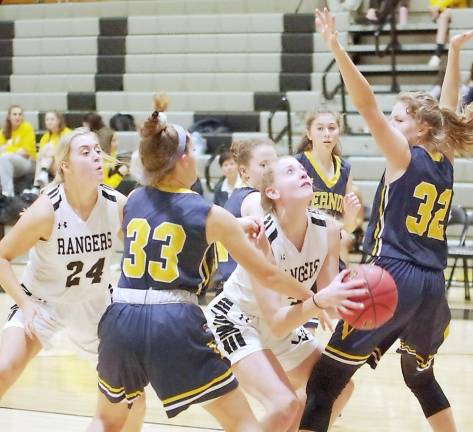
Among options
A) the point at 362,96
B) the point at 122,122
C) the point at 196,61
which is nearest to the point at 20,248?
the point at 362,96

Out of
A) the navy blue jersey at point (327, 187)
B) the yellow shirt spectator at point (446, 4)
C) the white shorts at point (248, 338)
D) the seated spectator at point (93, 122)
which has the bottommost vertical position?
the white shorts at point (248, 338)

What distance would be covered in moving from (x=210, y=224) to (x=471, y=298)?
19.5ft

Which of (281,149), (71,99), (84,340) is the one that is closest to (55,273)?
(84,340)

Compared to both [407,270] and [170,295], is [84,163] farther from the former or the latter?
[407,270]

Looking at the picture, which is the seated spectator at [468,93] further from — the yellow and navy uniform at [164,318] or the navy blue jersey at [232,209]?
the yellow and navy uniform at [164,318]

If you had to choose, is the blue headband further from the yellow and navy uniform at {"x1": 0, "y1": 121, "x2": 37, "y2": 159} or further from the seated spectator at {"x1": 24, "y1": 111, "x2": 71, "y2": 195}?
the yellow and navy uniform at {"x1": 0, "y1": 121, "x2": 37, "y2": 159}

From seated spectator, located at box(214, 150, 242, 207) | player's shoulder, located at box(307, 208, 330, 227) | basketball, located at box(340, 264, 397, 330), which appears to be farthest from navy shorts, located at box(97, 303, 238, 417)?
seated spectator, located at box(214, 150, 242, 207)

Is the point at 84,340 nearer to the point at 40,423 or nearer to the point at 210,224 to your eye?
the point at 40,423

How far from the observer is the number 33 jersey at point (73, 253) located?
4.33 metres

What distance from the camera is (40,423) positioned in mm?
5051

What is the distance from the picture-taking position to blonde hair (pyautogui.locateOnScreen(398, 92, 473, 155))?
391 cm

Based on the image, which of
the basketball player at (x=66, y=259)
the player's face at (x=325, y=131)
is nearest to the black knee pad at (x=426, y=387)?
the basketball player at (x=66, y=259)

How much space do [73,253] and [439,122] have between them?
5.82ft

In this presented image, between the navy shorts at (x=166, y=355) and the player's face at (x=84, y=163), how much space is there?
112 cm
